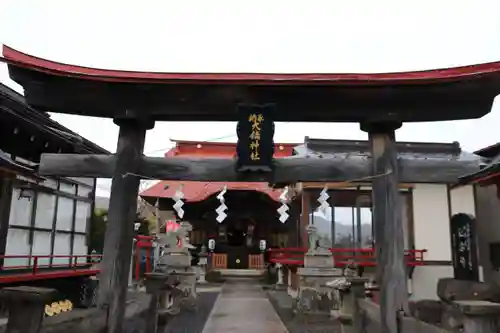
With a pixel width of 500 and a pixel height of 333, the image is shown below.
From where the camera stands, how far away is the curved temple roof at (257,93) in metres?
5.58

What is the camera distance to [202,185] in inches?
1064

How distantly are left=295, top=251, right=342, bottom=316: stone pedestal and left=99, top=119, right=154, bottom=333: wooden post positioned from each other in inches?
281

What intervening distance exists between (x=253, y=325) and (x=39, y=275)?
19.4 feet

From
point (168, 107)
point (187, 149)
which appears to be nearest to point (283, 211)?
point (168, 107)

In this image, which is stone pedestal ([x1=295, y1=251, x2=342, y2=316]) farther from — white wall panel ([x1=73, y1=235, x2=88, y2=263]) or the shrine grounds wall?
white wall panel ([x1=73, y1=235, x2=88, y2=263])

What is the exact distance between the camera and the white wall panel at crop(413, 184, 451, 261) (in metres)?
15.0

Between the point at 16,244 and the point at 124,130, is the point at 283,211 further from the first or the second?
the point at 16,244

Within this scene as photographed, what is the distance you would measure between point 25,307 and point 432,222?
14.6 m

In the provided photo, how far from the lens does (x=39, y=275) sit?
424 inches

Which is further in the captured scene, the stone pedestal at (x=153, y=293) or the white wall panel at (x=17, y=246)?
the white wall panel at (x=17, y=246)

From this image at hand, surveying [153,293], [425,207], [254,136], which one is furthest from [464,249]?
[153,293]

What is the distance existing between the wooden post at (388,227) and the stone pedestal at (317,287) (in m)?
6.23

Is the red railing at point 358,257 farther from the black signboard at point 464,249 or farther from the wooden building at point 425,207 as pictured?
the black signboard at point 464,249

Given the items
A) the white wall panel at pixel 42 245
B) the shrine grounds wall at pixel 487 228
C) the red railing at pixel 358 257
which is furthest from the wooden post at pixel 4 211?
the shrine grounds wall at pixel 487 228
